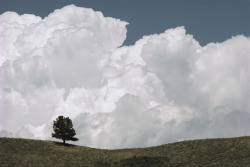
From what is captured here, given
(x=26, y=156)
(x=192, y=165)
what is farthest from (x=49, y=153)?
(x=192, y=165)

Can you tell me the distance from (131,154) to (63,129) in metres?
16.3

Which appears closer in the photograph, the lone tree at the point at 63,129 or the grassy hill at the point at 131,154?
the grassy hill at the point at 131,154

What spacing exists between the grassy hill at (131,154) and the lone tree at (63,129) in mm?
1963

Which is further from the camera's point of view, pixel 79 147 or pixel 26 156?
pixel 79 147

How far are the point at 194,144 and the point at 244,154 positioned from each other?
12511 millimetres

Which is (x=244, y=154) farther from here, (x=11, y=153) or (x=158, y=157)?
(x=11, y=153)

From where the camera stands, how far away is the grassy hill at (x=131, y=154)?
65.2 metres

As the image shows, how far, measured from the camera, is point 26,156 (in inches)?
2729

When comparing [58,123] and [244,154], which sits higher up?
[58,123]

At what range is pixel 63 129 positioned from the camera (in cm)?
7844

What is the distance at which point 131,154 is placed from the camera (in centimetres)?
7306

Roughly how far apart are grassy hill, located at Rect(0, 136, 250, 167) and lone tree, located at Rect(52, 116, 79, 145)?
1963mm

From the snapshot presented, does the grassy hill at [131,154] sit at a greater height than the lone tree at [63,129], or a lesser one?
lesser

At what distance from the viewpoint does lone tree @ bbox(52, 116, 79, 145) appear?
78.6 meters
